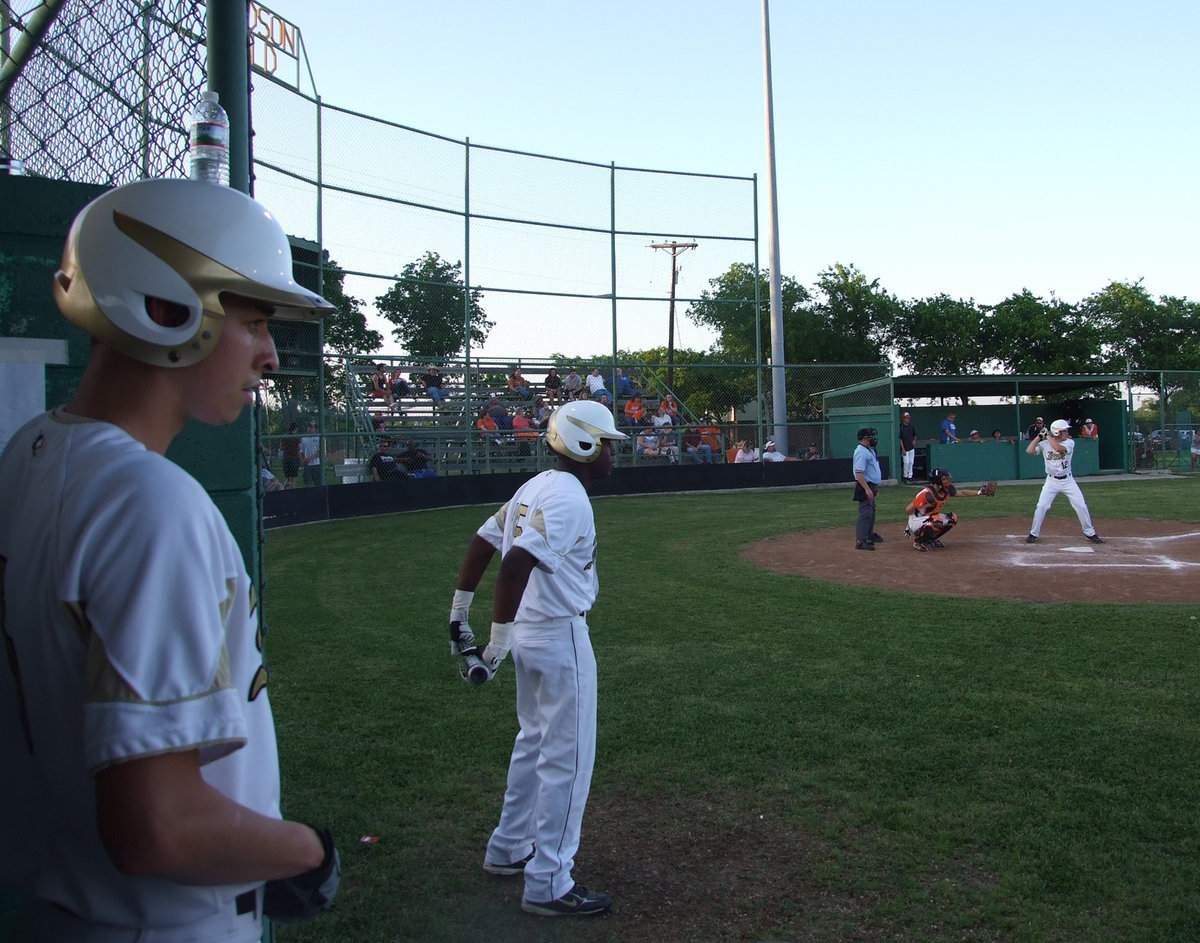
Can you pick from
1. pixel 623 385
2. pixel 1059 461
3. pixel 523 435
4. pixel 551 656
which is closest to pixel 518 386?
pixel 523 435

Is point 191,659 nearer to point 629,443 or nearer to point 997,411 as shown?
point 629,443

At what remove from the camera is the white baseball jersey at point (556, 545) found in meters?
3.88

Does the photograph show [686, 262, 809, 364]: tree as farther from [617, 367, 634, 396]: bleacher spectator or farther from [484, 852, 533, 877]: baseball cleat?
[484, 852, 533, 877]: baseball cleat

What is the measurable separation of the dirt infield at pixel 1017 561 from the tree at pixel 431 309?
34.7 feet

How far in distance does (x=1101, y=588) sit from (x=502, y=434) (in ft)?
49.6

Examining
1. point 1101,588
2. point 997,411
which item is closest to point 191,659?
point 1101,588

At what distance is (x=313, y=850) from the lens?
1.35 metres

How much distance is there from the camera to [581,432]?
4145mm

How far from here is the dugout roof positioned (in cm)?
3008

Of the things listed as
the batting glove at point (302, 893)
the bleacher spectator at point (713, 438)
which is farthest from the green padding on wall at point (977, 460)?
the batting glove at point (302, 893)

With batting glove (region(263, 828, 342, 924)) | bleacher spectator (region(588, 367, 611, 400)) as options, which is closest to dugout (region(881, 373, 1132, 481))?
bleacher spectator (region(588, 367, 611, 400))

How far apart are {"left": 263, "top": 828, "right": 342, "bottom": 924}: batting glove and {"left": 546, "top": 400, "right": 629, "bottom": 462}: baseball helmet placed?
273 centimetres

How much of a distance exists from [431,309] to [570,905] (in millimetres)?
19298

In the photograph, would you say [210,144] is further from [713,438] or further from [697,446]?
[713,438]
